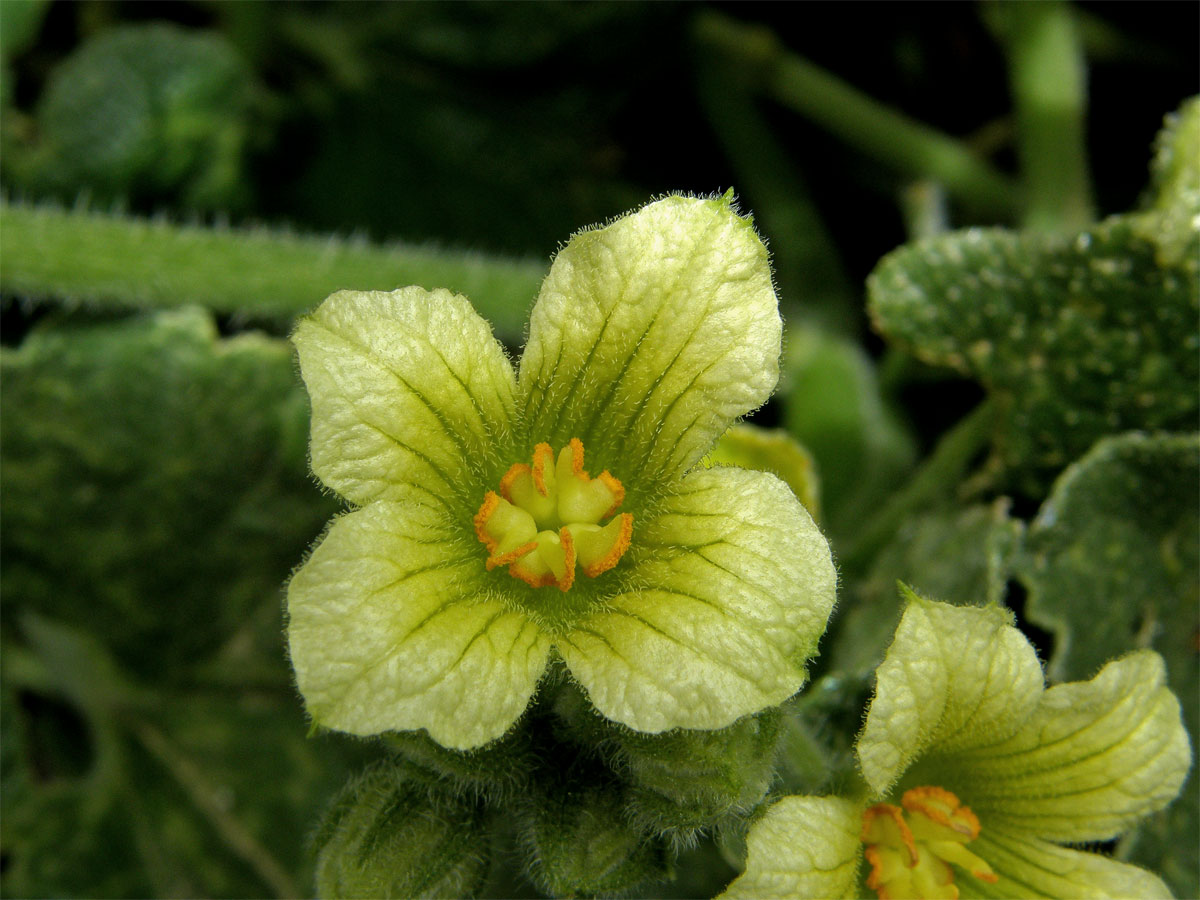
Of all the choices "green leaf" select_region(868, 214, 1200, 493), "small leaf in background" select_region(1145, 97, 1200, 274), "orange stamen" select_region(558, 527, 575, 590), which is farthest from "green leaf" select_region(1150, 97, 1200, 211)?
"orange stamen" select_region(558, 527, 575, 590)

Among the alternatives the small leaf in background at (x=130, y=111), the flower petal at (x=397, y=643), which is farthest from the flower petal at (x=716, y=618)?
the small leaf in background at (x=130, y=111)

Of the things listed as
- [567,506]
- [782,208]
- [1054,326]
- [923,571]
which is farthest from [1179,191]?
[567,506]

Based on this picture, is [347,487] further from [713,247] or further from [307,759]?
[307,759]

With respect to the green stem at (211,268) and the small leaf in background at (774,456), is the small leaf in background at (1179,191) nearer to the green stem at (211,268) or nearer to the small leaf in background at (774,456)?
the small leaf in background at (774,456)

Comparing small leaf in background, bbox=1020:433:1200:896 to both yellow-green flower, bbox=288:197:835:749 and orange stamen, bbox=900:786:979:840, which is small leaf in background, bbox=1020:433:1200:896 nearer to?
orange stamen, bbox=900:786:979:840

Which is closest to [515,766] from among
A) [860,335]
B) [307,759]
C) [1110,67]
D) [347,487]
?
[347,487]

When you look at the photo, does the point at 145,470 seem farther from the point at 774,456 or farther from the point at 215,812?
the point at 774,456
